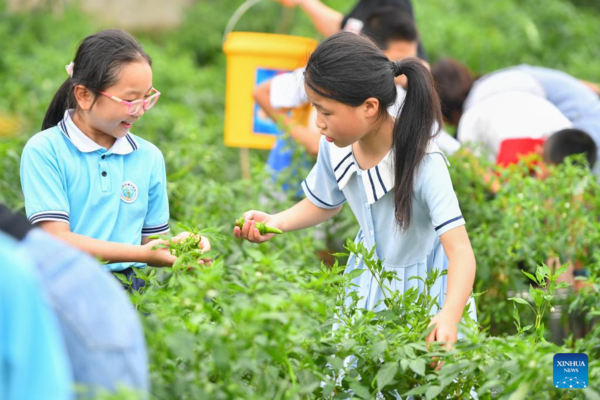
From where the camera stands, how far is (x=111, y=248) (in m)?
2.41

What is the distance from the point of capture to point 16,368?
1.31 m

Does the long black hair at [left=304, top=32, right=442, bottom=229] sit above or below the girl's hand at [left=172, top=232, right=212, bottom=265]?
above

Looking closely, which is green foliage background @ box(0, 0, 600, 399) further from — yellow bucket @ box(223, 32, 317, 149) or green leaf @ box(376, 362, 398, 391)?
yellow bucket @ box(223, 32, 317, 149)

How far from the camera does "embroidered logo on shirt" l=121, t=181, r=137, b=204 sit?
2.59 m

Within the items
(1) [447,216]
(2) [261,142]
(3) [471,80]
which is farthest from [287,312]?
(3) [471,80]

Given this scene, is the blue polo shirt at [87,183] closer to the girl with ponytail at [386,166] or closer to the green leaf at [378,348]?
the girl with ponytail at [386,166]

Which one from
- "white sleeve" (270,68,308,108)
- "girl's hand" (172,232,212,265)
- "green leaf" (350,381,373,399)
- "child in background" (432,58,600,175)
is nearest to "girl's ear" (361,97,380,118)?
"girl's hand" (172,232,212,265)

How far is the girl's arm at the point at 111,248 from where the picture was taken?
7.84 feet

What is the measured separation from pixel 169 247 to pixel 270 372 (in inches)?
23.6

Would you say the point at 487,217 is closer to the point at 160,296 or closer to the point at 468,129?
the point at 468,129

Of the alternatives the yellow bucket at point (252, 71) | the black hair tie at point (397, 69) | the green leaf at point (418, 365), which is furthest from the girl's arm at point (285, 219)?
the yellow bucket at point (252, 71)

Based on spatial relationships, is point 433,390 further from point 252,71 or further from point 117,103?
point 252,71

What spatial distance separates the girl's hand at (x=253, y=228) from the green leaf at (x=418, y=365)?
31.0 inches

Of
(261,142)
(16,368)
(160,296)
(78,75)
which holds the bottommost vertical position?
(261,142)
